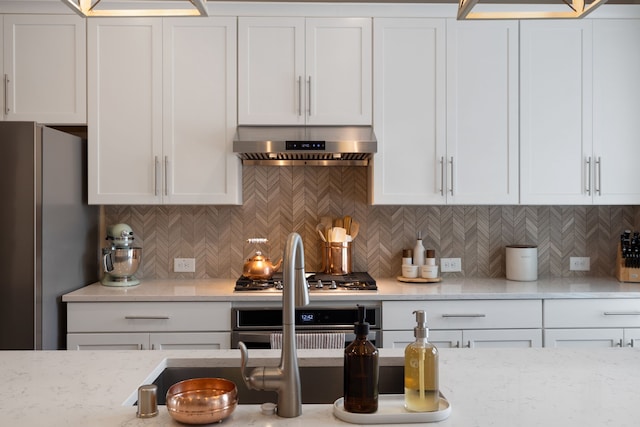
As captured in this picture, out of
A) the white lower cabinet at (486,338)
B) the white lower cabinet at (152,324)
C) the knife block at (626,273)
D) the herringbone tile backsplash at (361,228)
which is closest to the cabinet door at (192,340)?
the white lower cabinet at (152,324)

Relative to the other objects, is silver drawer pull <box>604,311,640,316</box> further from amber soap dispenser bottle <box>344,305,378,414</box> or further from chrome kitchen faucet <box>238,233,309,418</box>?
chrome kitchen faucet <box>238,233,309,418</box>

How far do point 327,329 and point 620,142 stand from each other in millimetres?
2064

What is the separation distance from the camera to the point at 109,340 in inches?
118

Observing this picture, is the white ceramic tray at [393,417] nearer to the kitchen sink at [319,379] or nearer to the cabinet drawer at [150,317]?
the kitchen sink at [319,379]

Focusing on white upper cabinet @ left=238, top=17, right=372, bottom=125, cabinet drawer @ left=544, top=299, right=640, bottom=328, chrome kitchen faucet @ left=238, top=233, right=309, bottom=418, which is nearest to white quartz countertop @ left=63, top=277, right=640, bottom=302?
cabinet drawer @ left=544, top=299, right=640, bottom=328

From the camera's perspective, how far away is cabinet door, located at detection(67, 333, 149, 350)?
117 inches

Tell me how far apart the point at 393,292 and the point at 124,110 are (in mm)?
1857

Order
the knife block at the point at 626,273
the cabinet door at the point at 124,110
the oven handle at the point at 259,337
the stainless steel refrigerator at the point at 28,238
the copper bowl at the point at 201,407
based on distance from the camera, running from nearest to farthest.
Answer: the copper bowl at the point at 201,407 < the stainless steel refrigerator at the point at 28,238 < the oven handle at the point at 259,337 < the cabinet door at the point at 124,110 < the knife block at the point at 626,273

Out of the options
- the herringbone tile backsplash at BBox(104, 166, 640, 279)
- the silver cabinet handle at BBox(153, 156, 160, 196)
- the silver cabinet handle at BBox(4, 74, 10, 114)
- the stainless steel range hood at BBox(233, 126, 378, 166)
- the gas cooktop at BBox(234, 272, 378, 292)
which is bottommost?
the gas cooktop at BBox(234, 272, 378, 292)

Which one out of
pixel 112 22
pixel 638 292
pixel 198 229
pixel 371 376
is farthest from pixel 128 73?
pixel 638 292

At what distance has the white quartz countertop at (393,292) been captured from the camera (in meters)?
2.97

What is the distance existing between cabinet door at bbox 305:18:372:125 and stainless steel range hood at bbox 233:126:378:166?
69mm

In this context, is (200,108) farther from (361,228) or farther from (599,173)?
(599,173)

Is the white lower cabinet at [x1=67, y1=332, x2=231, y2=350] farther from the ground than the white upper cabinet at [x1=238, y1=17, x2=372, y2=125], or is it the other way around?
the white upper cabinet at [x1=238, y1=17, x2=372, y2=125]
